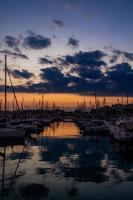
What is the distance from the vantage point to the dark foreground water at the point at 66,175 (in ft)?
62.1

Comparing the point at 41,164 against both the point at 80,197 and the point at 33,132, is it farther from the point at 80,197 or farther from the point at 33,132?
the point at 33,132

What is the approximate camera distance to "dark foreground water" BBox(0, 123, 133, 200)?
18938 millimetres

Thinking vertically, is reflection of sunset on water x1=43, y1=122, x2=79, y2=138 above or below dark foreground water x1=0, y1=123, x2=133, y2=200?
above

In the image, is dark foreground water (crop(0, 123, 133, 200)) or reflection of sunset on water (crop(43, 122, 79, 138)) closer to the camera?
dark foreground water (crop(0, 123, 133, 200))

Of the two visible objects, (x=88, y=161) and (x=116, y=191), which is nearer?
(x=116, y=191)

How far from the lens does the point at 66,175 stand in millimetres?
23625

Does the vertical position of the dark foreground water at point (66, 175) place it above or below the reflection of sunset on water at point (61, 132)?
below

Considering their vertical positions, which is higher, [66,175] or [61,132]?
[61,132]

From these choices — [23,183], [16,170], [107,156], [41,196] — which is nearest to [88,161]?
[107,156]

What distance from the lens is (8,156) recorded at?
Answer: 1234 inches

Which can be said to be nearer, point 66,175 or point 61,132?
point 66,175

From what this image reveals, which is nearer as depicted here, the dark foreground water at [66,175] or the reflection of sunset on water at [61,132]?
the dark foreground water at [66,175]

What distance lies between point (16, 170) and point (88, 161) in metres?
7.05

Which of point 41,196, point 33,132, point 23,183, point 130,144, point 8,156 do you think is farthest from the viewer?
point 33,132
